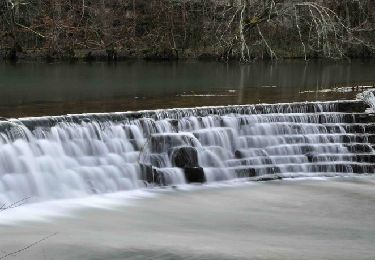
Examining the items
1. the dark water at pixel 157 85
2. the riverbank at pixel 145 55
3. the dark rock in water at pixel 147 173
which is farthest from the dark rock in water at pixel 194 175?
the riverbank at pixel 145 55

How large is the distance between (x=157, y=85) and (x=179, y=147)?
19.7 ft

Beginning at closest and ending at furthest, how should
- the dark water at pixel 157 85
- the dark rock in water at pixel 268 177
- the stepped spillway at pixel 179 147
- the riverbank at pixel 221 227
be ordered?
the riverbank at pixel 221 227 → the stepped spillway at pixel 179 147 → the dark rock in water at pixel 268 177 → the dark water at pixel 157 85

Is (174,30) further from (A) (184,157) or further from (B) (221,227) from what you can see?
(B) (221,227)

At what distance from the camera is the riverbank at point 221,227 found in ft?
23.2

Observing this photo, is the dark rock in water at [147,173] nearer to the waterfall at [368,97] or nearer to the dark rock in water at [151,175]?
the dark rock in water at [151,175]

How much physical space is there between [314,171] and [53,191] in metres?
4.71

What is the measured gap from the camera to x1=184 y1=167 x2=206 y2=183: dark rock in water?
10.6 metres

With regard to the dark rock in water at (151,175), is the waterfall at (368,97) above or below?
above

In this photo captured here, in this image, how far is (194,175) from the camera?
1060 centimetres

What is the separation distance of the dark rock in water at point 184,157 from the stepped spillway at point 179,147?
0.05ft

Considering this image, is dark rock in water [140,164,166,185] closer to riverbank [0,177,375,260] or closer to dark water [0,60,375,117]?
riverbank [0,177,375,260]

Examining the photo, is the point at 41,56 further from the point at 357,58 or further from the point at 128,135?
the point at 128,135

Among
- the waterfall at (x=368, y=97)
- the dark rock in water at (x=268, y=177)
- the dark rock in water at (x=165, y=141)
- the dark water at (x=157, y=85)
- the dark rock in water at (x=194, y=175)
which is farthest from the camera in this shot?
the waterfall at (x=368, y=97)

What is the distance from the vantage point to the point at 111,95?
1415 centimetres
